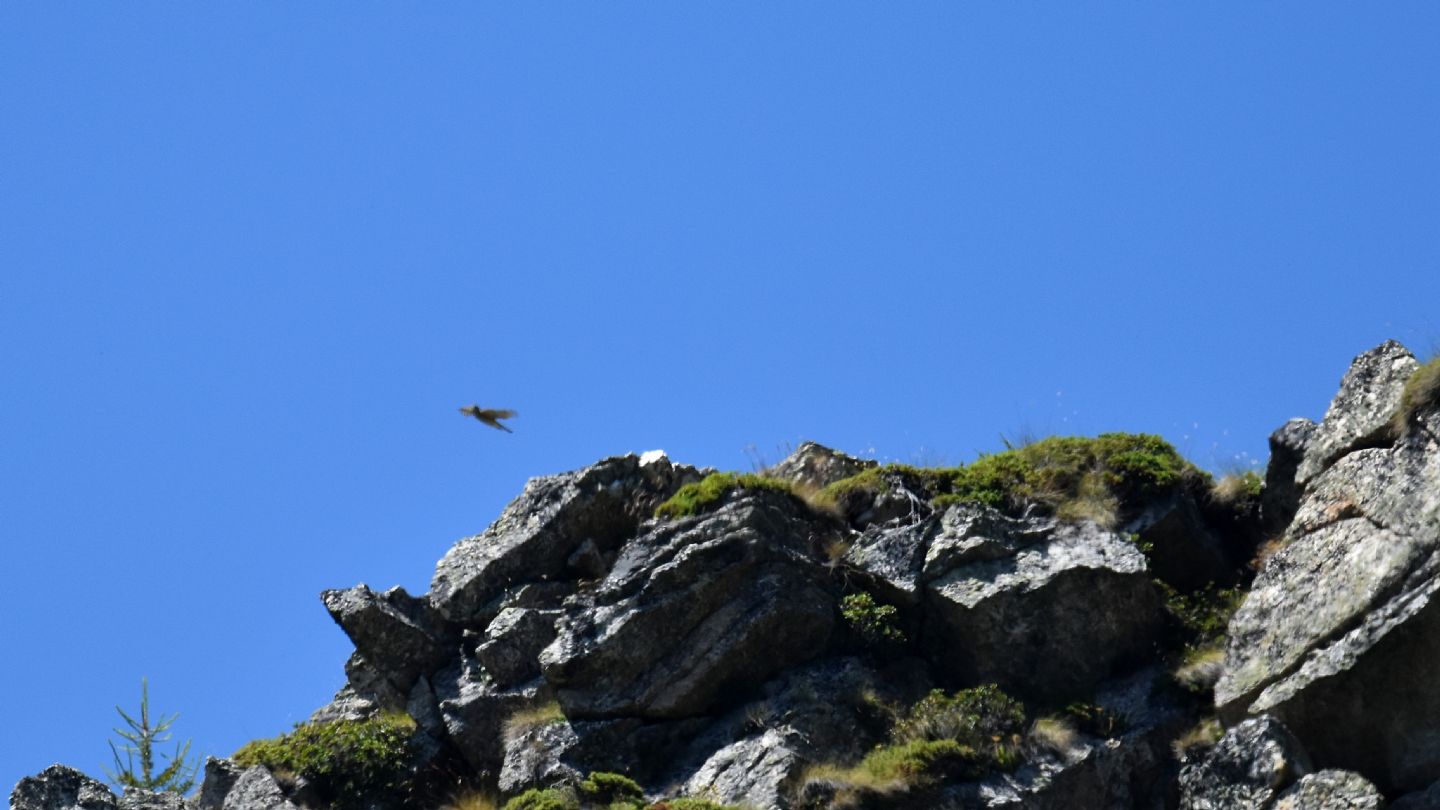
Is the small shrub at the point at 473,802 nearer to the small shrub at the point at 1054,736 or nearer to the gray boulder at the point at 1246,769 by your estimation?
the small shrub at the point at 1054,736

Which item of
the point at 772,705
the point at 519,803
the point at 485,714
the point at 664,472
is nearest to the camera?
the point at 519,803

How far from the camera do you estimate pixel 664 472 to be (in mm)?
26281

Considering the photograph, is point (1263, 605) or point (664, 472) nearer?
point (1263, 605)

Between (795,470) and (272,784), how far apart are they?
9.81 meters

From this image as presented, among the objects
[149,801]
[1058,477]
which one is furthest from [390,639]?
[1058,477]

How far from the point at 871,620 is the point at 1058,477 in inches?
163

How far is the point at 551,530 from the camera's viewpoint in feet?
83.6

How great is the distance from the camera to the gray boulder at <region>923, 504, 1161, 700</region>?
2156 cm

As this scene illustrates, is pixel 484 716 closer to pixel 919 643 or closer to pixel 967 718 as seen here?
pixel 919 643

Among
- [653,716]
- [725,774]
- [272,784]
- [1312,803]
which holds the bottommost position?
[1312,803]

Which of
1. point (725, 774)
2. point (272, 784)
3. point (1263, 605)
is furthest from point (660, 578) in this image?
point (1263, 605)

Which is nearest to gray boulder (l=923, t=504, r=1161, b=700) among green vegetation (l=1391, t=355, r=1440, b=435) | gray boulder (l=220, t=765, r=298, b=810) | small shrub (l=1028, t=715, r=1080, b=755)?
small shrub (l=1028, t=715, r=1080, b=755)

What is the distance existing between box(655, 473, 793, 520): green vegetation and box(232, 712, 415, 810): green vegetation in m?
5.16

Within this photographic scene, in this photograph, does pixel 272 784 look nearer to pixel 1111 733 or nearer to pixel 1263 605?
pixel 1111 733
